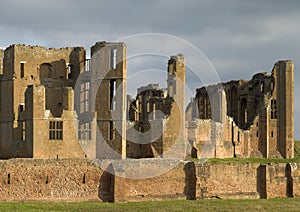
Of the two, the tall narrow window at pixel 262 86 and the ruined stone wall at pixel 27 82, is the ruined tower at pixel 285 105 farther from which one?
the ruined stone wall at pixel 27 82

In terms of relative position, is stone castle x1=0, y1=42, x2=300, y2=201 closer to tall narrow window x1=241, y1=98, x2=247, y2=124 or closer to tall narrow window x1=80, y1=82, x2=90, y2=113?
tall narrow window x1=80, y1=82, x2=90, y2=113

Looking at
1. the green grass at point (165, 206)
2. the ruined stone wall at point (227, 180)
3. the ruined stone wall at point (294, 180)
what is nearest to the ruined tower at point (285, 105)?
the ruined stone wall at point (294, 180)

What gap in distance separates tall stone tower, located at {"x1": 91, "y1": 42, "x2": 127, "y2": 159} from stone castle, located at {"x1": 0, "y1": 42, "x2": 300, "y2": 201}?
6cm

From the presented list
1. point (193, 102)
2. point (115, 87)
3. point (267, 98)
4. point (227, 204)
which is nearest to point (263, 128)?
point (267, 98)

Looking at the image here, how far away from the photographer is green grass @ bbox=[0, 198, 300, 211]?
29125 millimetres

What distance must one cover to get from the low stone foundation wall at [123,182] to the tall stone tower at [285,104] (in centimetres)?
1889

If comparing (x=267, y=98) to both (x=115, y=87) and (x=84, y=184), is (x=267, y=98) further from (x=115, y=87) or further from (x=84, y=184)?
(x=84, y=184)

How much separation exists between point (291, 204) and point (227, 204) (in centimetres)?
368

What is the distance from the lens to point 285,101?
53.6 metres

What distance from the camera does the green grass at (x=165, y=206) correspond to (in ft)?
95.6

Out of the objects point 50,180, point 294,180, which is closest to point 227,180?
point 294,180

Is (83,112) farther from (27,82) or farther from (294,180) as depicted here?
(294,180)

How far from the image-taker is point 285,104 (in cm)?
5366

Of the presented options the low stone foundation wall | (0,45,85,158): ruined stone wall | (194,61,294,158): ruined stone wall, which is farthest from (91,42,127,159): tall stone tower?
(194,61,294,158): ruined stone wall
